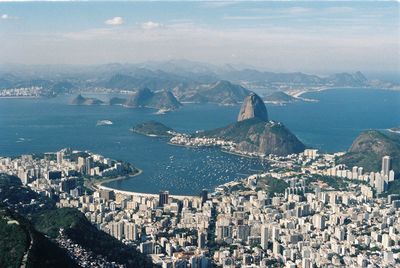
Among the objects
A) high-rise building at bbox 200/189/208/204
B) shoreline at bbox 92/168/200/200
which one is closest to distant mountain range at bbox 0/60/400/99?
shoreline at bbox 92/168/200/200

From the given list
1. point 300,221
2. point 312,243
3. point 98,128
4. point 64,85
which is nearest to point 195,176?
point 300,221

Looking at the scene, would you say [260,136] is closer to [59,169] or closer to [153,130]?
[153,130]

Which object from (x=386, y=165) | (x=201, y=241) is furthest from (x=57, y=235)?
(x=386, y=165)

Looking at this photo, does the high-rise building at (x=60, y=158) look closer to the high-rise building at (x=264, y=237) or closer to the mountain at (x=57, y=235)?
the mountain at (x=57, y=235)

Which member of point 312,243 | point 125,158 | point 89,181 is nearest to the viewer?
point 312,243

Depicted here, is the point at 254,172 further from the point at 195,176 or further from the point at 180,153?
the point at 180,153
